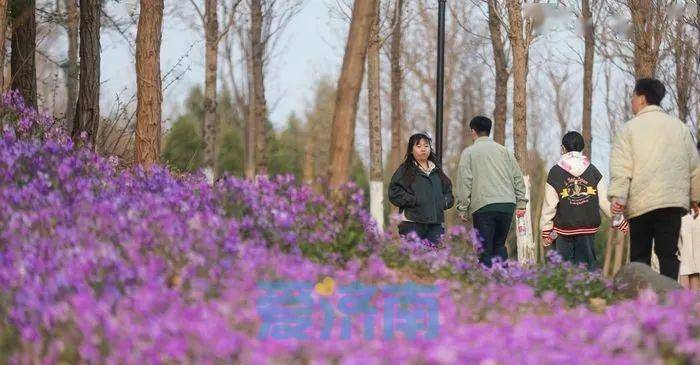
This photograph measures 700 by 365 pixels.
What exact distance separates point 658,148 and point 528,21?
11.2m

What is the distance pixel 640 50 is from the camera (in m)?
18.6

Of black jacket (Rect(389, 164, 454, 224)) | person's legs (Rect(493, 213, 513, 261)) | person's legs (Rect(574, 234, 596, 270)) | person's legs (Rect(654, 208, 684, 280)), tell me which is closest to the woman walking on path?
black jacket (Rect(389, 164, 454, 224))

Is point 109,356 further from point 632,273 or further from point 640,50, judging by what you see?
point 640,50

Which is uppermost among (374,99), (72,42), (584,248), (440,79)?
(72,42)

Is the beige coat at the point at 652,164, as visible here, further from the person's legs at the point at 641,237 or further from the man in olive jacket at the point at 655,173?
the person's legs at the point at 641,237

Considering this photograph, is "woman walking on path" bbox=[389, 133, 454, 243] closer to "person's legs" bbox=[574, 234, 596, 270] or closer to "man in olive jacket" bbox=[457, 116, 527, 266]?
"man in olive jacket" bbox=[457, 116, 527, 266]

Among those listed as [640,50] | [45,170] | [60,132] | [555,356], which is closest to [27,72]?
[60,132]

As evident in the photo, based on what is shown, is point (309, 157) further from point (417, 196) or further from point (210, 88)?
point (417, 196)

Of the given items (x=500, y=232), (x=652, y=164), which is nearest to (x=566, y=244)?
(x=500, y=232)

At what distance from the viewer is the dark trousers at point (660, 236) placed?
834 centimetres

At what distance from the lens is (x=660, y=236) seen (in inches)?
330

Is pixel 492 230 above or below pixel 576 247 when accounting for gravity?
above

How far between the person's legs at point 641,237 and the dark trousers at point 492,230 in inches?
89.9

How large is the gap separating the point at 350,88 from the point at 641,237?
2.48 meters
